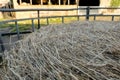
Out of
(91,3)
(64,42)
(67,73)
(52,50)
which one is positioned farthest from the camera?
(91,3)

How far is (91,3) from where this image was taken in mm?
14172

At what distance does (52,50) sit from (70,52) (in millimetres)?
137

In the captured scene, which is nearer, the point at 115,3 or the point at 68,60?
the point at 68,60

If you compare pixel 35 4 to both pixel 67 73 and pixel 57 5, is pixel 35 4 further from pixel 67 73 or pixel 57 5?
pixel 67 73

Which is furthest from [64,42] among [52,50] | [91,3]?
[91,3]

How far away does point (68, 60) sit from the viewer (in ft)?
3.38

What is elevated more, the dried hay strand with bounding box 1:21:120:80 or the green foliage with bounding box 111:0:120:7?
the green foliage with bounding box 111:0:120:7

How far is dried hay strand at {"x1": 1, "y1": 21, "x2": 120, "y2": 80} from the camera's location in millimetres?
895

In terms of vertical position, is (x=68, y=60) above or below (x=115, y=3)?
below

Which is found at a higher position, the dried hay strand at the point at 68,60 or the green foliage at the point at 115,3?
the green foliage at the point at 115,3

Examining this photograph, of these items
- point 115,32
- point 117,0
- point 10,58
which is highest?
point 117,0

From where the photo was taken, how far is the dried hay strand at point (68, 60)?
895mm

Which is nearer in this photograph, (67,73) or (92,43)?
(67,73)

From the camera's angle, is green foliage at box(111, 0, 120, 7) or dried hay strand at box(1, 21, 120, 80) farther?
green foliage at box(111, 0, 120, 7)
